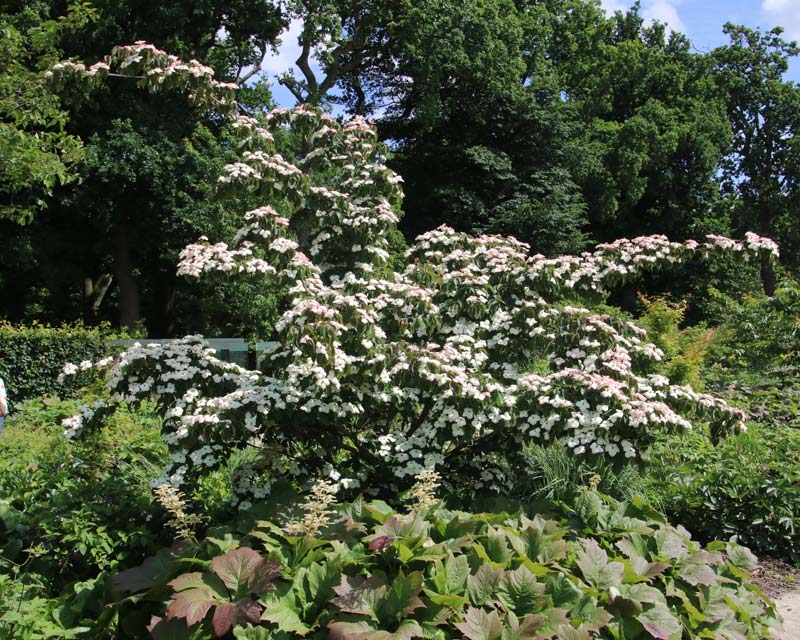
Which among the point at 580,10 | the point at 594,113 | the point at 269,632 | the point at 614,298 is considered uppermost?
the point at 580,10

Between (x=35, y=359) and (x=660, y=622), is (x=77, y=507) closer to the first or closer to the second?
(x=660, y=622)

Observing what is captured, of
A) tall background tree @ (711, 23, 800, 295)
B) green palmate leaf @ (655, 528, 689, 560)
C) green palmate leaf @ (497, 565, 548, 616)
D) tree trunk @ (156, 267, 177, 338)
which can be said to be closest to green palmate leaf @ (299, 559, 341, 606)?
green palmate leaf @ (497, 565, 548, 616)

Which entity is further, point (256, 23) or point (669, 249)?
point (256, 23)

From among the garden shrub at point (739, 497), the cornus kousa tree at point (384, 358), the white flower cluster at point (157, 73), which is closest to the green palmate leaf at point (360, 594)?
the cornus kousa tree at point (384, 358)

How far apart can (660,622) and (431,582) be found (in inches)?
38.8

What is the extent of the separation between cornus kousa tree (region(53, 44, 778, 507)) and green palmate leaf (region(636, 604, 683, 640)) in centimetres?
97

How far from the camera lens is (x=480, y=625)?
265 cm

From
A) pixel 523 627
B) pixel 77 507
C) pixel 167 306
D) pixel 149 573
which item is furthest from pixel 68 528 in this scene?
pixel 167 306

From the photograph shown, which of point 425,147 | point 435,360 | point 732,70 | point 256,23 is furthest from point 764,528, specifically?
point 732,70

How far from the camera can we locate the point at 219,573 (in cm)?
288

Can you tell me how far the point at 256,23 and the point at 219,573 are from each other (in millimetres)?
19622

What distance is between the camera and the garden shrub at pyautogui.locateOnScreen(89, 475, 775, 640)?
2.70 m

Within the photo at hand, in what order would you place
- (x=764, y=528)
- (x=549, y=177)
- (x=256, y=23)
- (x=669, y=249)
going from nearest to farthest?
(x=669, y=249) < (x=764, y=528) < (x=256, y=23) < (x=549, y=177)

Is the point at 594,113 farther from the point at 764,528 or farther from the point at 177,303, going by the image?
the point at 764,528
